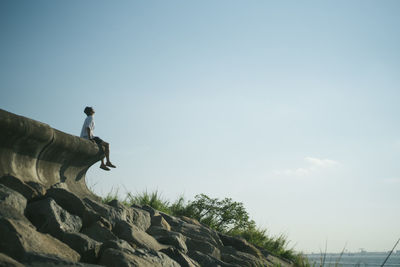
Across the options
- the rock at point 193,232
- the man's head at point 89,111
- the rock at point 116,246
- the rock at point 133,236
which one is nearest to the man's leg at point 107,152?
the man's head at point 89,111

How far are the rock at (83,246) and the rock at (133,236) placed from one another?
35.5 inches

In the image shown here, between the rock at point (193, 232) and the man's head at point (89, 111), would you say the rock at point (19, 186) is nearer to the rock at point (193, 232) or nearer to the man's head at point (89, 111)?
the rock at point (193, 232)

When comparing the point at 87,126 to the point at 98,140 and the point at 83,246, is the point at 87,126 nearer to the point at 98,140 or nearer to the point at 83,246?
the point at 98,140

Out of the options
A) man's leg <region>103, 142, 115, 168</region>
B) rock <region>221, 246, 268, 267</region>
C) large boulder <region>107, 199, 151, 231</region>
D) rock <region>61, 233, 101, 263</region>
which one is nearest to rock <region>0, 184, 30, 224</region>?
rock <region>61, 233, 101, 263</region>

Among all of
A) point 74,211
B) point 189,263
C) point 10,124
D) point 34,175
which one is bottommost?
point 189,263

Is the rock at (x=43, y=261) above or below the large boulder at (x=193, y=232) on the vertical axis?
below

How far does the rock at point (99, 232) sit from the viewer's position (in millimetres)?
3920

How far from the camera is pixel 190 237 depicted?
20.0ft

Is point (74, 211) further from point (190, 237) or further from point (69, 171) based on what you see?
point (190, 237)

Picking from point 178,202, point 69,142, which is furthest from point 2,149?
point 178,202

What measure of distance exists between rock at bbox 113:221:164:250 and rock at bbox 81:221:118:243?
29 centimetres

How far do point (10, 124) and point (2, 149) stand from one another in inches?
17.3

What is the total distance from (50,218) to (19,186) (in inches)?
29.6

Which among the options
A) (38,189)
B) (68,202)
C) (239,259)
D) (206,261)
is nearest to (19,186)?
(38,189)
